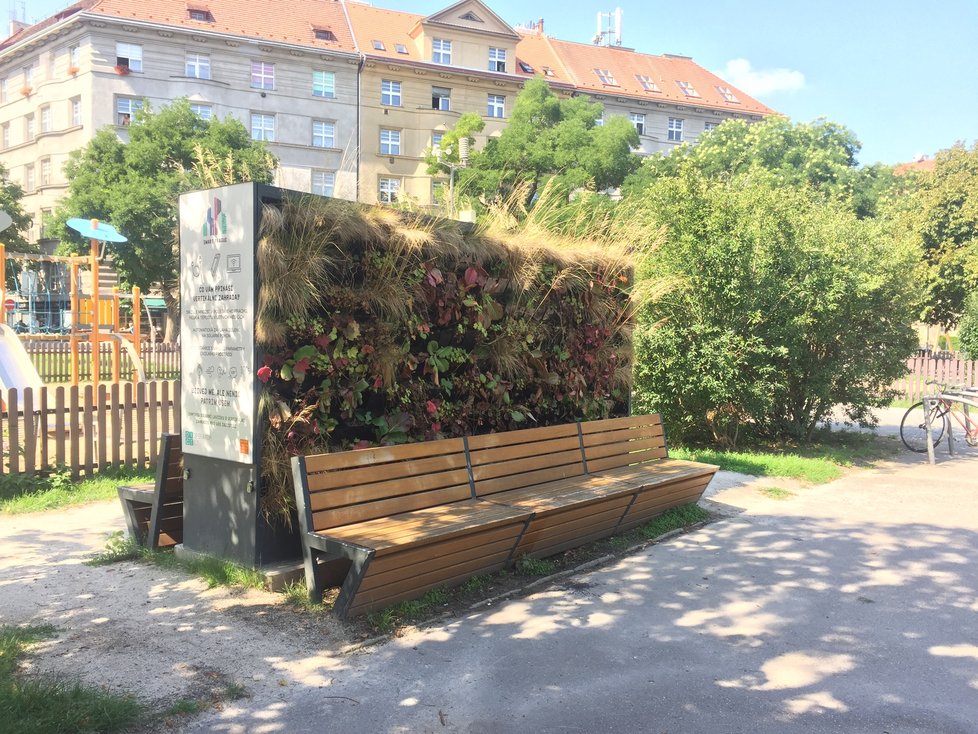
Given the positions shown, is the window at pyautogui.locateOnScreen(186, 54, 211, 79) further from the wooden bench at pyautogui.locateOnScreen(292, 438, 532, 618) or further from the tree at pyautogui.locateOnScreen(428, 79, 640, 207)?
the wooden bench at pyautogui.locateOnScreen(292, 438, 532, 618)

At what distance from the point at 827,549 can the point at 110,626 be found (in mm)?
5478

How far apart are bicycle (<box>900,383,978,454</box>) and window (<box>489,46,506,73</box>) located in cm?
3906

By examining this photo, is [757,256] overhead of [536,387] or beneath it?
overhead

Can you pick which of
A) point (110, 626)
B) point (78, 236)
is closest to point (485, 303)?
point (110, 626)

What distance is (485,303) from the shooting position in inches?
244

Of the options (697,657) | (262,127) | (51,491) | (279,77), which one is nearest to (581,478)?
(697,657)

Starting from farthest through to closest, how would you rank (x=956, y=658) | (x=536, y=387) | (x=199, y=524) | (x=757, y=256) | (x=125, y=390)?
(x=757, y=256) < (x=125, y=390) < (x=536, y=387) < (x=199, y=524) < (x=956, y=658)

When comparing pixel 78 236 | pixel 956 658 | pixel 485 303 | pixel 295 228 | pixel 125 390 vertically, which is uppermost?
pixel 78 236

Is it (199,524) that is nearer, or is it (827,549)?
(199,524)

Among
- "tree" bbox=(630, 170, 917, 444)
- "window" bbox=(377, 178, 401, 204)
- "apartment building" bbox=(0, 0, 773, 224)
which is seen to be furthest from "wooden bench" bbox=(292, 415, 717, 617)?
"apartment building" bbox=(0, 0, 773, 224)

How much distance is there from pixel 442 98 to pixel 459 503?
44.4 m

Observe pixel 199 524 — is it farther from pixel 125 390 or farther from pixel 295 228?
pixel 125 390

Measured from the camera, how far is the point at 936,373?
21578 mm

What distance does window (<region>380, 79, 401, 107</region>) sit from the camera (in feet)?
148
